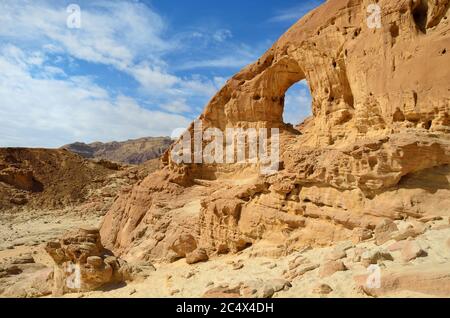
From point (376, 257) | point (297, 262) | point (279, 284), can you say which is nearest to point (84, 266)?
point (297, 262)

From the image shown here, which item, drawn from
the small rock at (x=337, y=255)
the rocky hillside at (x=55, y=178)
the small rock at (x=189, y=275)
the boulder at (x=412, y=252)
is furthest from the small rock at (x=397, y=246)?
the rocky hillside at (x=55, y=178)

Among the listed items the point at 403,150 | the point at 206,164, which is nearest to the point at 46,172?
the point at 206,164

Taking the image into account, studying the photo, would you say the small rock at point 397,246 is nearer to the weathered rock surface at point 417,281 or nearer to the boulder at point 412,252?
the boulder at point 412,252

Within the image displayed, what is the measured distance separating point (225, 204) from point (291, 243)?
287 cm

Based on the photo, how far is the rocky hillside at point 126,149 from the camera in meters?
93.4

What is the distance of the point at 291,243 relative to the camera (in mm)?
9703

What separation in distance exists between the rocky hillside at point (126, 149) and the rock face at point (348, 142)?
259 ft

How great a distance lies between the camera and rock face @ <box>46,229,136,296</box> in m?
10.6

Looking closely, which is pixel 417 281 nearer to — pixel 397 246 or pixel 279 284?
pixel 397 246

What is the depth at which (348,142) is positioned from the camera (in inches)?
406

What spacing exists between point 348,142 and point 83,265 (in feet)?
26.9

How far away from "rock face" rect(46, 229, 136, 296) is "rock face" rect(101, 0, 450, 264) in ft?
8.39

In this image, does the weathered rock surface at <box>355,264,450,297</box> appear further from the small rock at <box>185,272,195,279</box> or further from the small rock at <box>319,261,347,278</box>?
the small rock at <box>185,272,195,279</box>

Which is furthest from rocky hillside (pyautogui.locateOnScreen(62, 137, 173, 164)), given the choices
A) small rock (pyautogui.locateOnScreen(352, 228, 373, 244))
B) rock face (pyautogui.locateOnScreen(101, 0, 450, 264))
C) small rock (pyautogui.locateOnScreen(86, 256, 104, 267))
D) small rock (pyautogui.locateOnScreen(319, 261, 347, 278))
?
small rock (pyautogui.locateOnScreen(319, 261, 347, 278))
